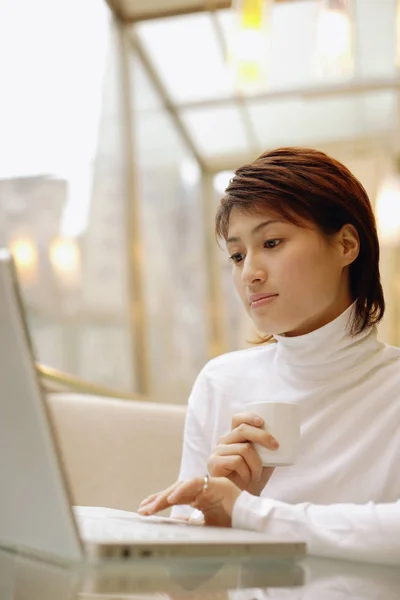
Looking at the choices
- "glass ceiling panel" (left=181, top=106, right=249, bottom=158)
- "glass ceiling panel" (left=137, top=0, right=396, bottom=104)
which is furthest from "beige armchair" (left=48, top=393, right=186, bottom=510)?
"glass ceiling panel" (left=181, top=106, right=249, bottom=158)

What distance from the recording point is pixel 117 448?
153 centimetres

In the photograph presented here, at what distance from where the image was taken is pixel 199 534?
0.75 meters

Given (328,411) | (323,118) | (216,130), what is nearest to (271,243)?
(328,411)

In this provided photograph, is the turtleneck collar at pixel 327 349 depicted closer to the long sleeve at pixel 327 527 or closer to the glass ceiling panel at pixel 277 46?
the long sleeve at pixel 327 527

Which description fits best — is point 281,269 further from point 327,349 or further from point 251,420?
point 251,420

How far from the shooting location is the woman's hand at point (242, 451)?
3.12 ft

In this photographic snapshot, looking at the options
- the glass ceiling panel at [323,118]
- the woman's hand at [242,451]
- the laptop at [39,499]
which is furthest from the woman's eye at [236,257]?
the glass ceiling panel at [323,118]

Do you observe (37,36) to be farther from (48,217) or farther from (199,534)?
(199,534)

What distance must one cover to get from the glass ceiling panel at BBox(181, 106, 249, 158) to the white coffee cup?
5.15m

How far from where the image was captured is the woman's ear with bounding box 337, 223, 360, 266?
4.04ft

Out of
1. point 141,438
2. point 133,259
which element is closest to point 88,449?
point 141,438

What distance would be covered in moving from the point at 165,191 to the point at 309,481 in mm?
4664

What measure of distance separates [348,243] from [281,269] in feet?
0.48

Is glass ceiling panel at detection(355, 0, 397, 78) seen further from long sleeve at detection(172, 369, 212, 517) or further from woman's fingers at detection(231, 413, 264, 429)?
woman's fingers at detection(231, 413, 264, 429)
